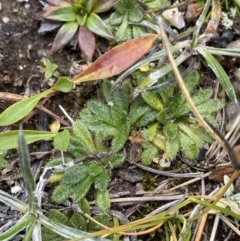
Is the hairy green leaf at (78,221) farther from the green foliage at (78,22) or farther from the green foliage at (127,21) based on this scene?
the green foliage at (127,21)

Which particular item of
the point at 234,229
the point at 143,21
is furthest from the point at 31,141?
the point at 234,229

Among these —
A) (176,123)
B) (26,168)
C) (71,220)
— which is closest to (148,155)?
(176,123)

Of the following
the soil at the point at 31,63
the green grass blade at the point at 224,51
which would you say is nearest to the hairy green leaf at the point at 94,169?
the soil at the point at 31,63

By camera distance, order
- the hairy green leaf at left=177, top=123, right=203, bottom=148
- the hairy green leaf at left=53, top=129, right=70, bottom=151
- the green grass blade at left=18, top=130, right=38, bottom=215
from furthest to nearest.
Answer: the hairy green leaf at left=177, top=123, right=203, bottom=148
the hairy green leaf at left=53, top=129, right=70, bottom=151
the green grass blade at left=18, top=130, right=38, bottom=215

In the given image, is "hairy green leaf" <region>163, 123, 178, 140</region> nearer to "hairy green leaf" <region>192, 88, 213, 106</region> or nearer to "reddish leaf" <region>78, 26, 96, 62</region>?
"hairy green leaf" <region>192, 88, 213, 106</region>

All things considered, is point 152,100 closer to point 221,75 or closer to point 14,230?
point 221,75

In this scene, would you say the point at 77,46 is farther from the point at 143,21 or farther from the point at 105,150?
the point at 105,150

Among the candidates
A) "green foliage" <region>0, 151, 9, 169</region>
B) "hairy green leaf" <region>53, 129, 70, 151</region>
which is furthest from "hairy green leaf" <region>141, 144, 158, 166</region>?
"green foliage" <region>0, 151, 9, 169</region>
